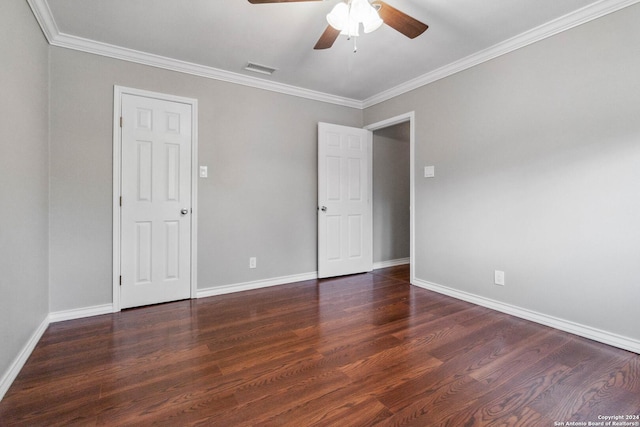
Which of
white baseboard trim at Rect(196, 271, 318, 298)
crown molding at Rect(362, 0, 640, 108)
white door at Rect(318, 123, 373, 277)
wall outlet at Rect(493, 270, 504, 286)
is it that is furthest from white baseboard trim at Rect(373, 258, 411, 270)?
crown molding at Rect(362, 0, 640, 108)

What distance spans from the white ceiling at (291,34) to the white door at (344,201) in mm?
856

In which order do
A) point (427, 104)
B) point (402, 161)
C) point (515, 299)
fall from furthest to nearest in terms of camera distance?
point (402, 161)
point (427, 104)
point (515, 299)

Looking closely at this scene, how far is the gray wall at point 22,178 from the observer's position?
166 centimetres

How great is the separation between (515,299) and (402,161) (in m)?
2.68

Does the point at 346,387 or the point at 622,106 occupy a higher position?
the point at 622,106

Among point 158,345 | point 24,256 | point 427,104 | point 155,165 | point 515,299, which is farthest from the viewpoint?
point 427,104

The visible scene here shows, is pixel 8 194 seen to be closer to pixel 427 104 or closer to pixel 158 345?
pixel 158 345

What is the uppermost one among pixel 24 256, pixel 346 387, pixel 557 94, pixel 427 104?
pixel 427 104

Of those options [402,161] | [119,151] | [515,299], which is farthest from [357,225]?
[119,151]

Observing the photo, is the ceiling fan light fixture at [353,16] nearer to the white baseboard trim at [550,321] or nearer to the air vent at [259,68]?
the air vent at [259,68]

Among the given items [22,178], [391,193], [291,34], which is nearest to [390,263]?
[391,193]

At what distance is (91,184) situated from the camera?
2670mm

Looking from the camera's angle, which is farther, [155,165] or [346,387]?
[155,165]

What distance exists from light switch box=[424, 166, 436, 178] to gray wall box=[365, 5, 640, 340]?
67 millimetres
